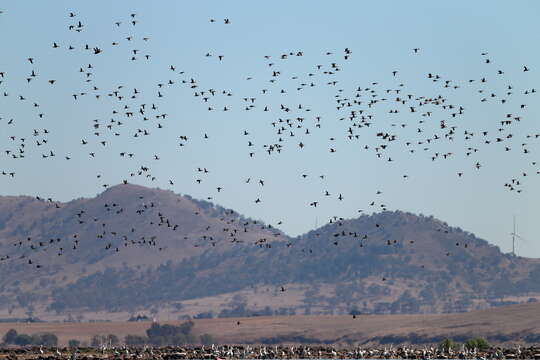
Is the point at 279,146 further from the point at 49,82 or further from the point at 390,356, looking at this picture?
the point at 390,356

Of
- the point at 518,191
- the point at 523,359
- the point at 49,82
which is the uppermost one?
the point at 49,82

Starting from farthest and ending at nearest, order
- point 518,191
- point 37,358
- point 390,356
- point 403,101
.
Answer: point 390,356
point 37,358
point 518,191
point 403,101

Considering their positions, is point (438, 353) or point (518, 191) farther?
point (438, 353)

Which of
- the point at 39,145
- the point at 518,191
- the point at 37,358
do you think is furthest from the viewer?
the point at 37,358

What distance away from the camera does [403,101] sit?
100 meters

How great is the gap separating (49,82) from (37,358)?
4541 centimetres

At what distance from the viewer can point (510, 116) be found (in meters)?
103

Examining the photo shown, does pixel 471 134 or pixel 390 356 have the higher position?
pixel 471 134

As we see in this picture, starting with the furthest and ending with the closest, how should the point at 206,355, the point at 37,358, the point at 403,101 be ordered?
the point at 206,355 < the point at 37,358 < the point at 403,101

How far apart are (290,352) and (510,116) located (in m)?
73.3

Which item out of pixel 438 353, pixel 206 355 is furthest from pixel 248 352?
pixel 438 353

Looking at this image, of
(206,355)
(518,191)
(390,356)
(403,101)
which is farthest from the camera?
(390,356)

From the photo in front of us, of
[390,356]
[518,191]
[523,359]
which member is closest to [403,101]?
[518,191]

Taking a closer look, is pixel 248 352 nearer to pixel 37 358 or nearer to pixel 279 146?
pixel 37 358
